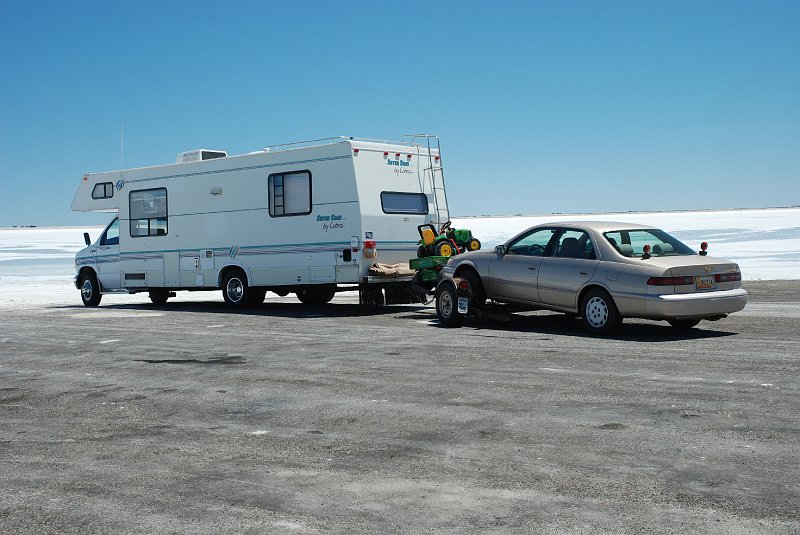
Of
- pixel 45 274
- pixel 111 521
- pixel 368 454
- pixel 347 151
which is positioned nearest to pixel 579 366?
pixel 368 454

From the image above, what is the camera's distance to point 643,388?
8383 millimetres

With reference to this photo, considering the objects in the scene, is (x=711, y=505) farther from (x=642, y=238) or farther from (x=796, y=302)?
(x=796, y=302)

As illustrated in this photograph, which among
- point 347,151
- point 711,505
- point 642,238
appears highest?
point 347,151

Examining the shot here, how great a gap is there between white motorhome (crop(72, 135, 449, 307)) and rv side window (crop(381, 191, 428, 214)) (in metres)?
0.02

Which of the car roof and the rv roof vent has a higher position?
the rv roof vent

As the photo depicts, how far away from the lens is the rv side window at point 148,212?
68.4ft

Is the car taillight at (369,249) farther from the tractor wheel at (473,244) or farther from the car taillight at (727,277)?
the car taillight at (727,277)

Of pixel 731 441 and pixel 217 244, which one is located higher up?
pixel 217 244

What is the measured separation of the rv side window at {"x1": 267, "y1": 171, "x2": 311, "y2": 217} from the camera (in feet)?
58.7

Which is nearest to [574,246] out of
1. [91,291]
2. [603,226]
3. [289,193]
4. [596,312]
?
[603,226]

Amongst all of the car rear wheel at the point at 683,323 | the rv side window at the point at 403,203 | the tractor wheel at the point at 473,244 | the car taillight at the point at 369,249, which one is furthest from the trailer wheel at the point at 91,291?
the car rear wheel at the point at 683,323

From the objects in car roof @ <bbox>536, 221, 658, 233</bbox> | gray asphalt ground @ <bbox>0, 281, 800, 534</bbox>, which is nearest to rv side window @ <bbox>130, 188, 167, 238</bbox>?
gray asphalt ground @ <bbox>0, 281, 800, 534</bbox>

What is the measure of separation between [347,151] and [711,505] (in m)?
13.0

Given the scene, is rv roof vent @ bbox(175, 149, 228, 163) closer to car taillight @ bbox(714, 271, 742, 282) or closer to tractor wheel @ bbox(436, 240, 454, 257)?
tractor wheel @ bbox(436, 240, 454, 257)
